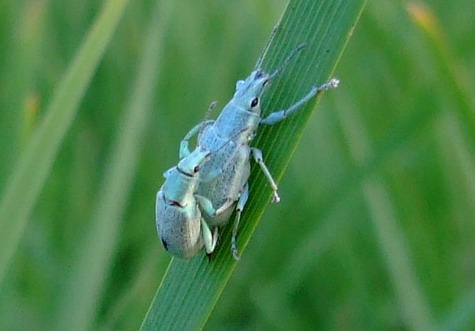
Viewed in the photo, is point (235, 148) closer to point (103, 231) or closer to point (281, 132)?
point (281, 132)

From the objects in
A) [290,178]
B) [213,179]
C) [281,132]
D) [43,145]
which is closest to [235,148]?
[213,179]

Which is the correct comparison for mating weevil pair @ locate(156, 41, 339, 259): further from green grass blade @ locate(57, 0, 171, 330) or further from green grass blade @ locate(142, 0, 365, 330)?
green grass blade @ locate(57, 0, 171, 330)

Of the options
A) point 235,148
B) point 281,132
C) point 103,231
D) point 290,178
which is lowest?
point 103,231

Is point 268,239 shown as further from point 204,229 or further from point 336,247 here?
point 204,229

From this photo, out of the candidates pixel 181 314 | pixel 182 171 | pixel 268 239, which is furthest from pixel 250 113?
pixel 268 239

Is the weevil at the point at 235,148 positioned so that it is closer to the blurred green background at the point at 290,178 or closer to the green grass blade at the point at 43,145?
the green grass blade at the point at 43,145
